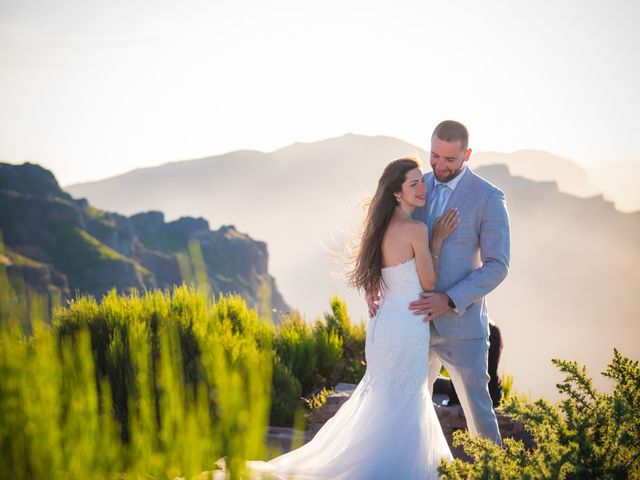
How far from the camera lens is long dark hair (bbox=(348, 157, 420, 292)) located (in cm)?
470

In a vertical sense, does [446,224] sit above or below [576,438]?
above

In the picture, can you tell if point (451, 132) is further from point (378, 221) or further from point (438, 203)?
point (378, 221)

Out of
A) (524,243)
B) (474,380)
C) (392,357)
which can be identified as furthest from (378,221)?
(524,243)

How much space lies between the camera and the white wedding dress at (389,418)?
4426 millimetres

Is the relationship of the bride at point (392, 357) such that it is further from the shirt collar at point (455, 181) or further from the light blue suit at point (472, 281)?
the shirt collar at point (455, 181)

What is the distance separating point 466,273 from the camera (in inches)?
187

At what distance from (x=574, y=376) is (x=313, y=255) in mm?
165401

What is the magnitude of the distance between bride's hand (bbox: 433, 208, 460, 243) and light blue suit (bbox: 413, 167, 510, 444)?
0.14ft

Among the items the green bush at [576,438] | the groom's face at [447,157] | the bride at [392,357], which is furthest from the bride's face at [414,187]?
the green bush at [576,438]

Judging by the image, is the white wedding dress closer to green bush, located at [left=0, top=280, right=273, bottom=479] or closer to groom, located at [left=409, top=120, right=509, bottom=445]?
groom, located at [left=409, top=120, right=509, bottom=445]

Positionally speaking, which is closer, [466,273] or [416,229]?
[416,229]

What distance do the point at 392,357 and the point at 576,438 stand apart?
4.82ft

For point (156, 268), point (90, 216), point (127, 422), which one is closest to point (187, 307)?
point (127, 422)

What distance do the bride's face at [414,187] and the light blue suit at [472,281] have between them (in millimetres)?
277
